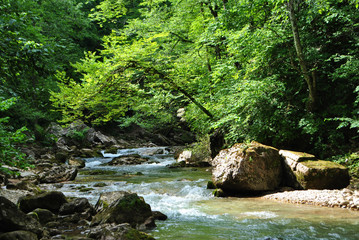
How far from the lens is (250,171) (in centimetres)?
799

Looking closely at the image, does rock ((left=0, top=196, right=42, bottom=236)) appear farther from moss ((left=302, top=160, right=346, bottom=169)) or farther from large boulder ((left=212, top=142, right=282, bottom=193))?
moss ((left=302, top=160, right=346, bottom=169))

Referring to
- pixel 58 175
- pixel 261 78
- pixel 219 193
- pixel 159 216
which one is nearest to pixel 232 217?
pixel 159 216

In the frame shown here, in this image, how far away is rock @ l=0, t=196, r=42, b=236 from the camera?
14.6 feet

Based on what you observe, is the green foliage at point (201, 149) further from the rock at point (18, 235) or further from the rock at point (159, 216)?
the rock at point (18, 235)

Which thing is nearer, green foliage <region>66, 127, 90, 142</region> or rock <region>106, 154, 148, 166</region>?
rock <region>106, 154, 148, 166</region>

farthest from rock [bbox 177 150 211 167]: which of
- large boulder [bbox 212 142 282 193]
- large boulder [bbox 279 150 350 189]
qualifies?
large boulder [bbox 279 150 350 189]

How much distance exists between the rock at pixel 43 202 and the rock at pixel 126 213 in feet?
4.47

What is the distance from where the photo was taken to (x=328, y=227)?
17.0ft

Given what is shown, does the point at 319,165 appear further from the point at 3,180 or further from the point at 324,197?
the point at 3,180

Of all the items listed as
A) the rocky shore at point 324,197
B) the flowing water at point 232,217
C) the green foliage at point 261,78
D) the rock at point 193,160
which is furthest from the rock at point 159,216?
the rock at point 193,160

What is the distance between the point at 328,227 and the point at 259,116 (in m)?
5.07

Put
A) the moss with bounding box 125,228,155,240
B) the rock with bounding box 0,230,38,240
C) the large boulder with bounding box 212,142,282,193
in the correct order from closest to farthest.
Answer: the rock with bounding box 0,230,38,240 < the moss with bounding box 125,228,155,240 < the large boulder with bounding box 212,142,282,193

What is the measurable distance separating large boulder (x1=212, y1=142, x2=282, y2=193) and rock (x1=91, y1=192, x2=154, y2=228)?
3038 mm

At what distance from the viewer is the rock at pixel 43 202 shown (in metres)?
6.32
